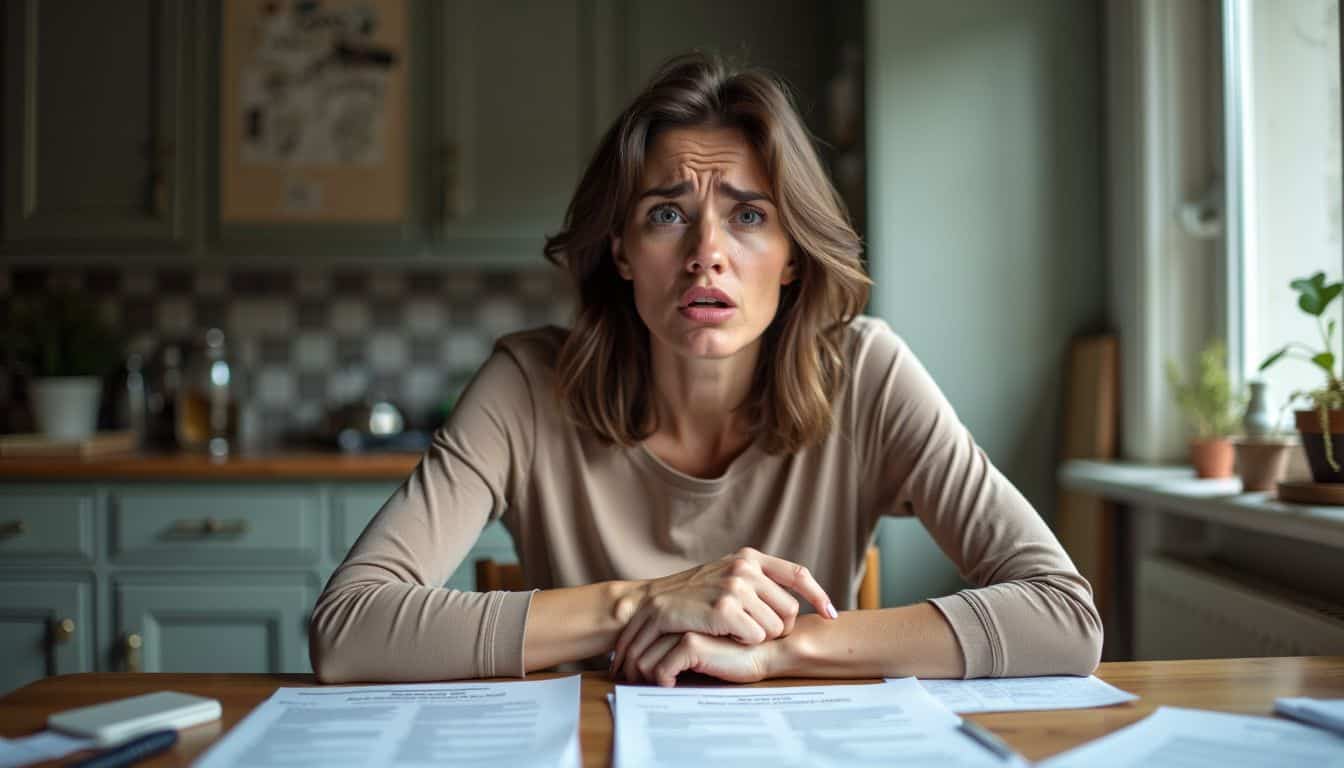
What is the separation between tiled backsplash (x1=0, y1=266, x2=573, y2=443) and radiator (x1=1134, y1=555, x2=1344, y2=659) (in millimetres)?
1814

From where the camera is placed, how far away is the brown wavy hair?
129 centimetres

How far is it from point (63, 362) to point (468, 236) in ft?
3.81

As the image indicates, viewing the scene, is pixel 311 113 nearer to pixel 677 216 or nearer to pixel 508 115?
→ pixel 508 115

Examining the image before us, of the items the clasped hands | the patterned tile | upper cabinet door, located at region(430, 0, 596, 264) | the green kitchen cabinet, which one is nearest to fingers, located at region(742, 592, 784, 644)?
the clasped hands

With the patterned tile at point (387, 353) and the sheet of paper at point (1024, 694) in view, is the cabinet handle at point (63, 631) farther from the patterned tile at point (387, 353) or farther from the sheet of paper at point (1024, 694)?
the sheet of paper at point (1024, 694)

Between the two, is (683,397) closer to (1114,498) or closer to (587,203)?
(587,203)

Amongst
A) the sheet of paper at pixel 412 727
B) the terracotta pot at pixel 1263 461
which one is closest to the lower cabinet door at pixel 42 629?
the sheet of paper at pixel 412 727

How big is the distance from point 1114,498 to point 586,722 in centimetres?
148

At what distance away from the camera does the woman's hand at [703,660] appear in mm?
916

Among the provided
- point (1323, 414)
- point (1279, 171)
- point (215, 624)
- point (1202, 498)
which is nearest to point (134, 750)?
point (1323, 414)

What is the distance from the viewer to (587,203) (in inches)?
53.1

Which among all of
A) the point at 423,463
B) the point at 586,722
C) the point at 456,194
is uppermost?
the point at 456,194

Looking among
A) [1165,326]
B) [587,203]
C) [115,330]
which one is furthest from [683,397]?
[115,330]

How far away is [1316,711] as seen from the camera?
79cm
